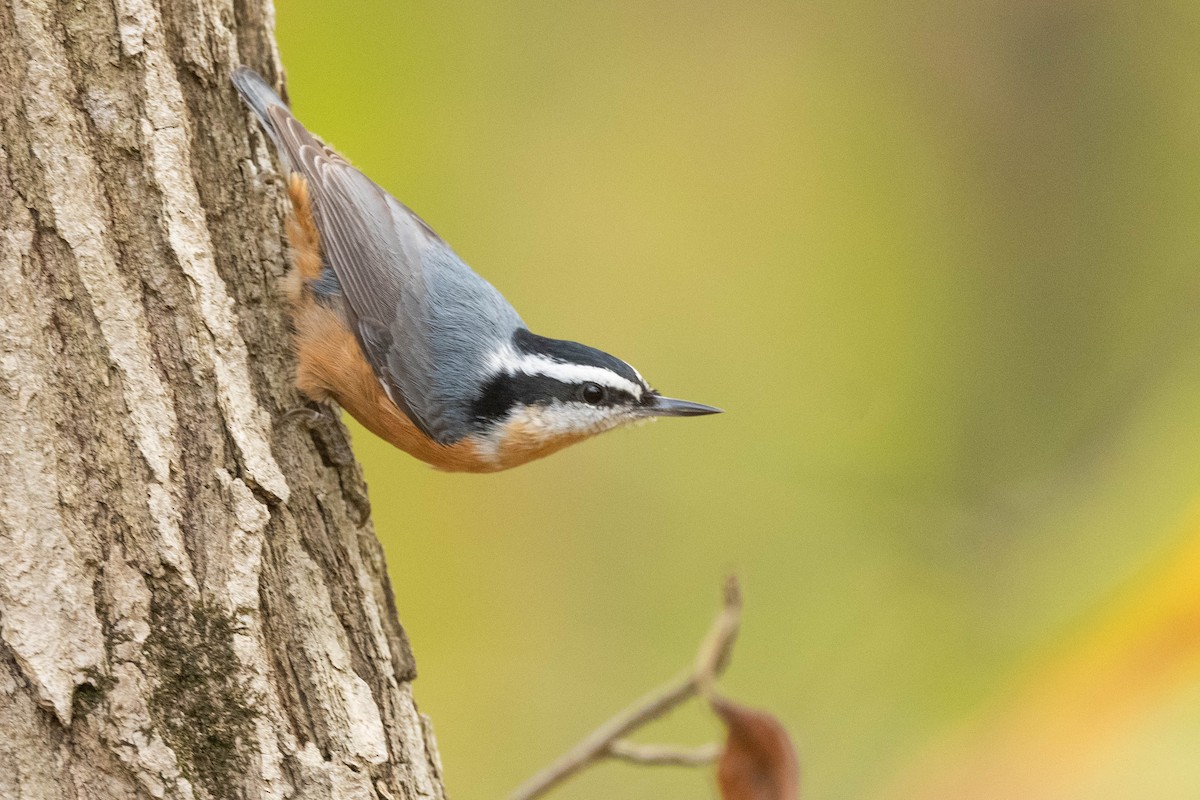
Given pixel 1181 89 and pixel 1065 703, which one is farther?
pixel 1181 89

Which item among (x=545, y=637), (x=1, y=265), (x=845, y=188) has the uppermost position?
(x=845, y=188)

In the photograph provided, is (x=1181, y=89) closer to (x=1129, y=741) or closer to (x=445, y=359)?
(x=1129, y=741)

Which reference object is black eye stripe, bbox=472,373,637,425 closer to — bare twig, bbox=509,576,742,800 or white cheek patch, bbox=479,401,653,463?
white cheek patch, bbox=479,401,653,463

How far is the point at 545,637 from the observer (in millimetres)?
5434

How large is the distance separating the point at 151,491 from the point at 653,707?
5.11 ft

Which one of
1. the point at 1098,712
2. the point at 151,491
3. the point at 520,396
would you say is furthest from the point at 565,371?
the point at 1098,712

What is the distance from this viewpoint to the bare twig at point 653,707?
3.12m

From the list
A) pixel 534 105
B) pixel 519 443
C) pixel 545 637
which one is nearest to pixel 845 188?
pixel 534 105

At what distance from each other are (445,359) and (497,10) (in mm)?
2980

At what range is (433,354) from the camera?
3.50m

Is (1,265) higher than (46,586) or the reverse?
higher

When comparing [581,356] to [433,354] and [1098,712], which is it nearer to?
[433,354]

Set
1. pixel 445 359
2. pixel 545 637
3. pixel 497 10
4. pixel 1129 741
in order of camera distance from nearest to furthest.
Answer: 1. pixel 445 359
2. pixel 1129 741
3. pixel 545 637
4. pixel 497 10

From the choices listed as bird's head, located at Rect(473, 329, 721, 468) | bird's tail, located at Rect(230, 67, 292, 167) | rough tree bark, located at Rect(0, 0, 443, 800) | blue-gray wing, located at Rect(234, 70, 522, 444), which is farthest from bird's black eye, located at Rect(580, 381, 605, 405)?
bird's tail, located at Rect(230, 67, 292, 167)
